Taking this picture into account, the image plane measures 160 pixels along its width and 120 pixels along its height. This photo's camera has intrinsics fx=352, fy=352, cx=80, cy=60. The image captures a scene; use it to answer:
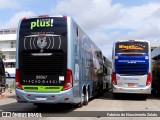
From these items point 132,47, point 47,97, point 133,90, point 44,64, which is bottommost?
point 133,90

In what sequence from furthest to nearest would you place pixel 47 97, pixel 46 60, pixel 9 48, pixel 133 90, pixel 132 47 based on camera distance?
pixel 9 48
pixel 132 47
pixel 133 90
pixel 46 60
pixel 47 97

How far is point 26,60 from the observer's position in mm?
13859

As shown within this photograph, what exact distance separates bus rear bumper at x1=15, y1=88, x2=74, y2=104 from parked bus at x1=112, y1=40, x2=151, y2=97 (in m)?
8.77

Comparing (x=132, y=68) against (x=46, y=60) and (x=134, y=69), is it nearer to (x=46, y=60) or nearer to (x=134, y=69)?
(x=134, y=69)

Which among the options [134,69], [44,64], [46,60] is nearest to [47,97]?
[44,64]

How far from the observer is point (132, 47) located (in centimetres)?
2216

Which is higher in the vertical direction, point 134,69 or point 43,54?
point 43,54

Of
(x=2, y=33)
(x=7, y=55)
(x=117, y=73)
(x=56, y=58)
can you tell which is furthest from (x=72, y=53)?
(x=2, y=33)

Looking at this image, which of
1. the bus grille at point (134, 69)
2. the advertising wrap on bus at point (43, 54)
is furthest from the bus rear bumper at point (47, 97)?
the bus grille at point (134, 69)

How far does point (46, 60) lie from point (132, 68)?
369 inches

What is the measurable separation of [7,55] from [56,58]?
79.4 meters

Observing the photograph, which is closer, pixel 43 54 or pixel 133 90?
pixel 43 54

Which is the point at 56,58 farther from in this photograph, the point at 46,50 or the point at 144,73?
the point at 144,73

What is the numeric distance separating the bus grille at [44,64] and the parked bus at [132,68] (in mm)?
9019
